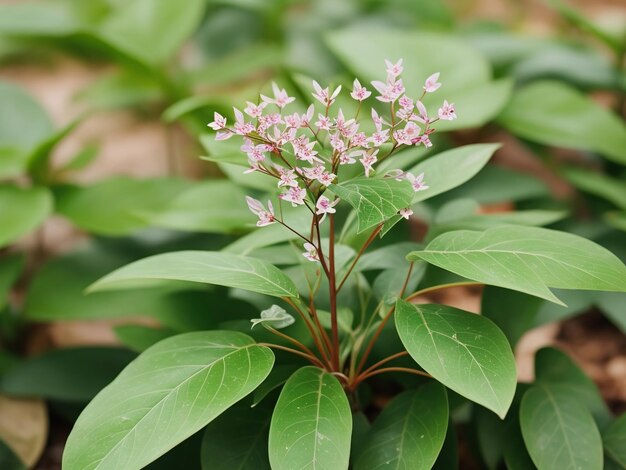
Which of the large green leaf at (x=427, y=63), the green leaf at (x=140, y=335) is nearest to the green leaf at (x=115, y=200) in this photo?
the green leaf at (x=140, y=335)

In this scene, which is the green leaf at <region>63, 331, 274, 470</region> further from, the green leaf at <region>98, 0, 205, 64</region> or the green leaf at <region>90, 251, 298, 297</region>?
the green leaf at <region>98, 0, 205, 64</region>

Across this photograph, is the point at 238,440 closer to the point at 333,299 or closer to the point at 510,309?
the point at 333,299

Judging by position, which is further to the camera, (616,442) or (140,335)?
(140,335)

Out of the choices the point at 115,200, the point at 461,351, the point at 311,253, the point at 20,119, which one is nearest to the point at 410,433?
the point at 461,351

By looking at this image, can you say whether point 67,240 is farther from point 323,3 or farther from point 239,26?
point 323,3

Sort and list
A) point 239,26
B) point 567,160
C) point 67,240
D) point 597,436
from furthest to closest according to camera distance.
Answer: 1. point 239,26
2. point 567,160
3. point 67,240
4. point 597,436

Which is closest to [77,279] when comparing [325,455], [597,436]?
[325,455]
